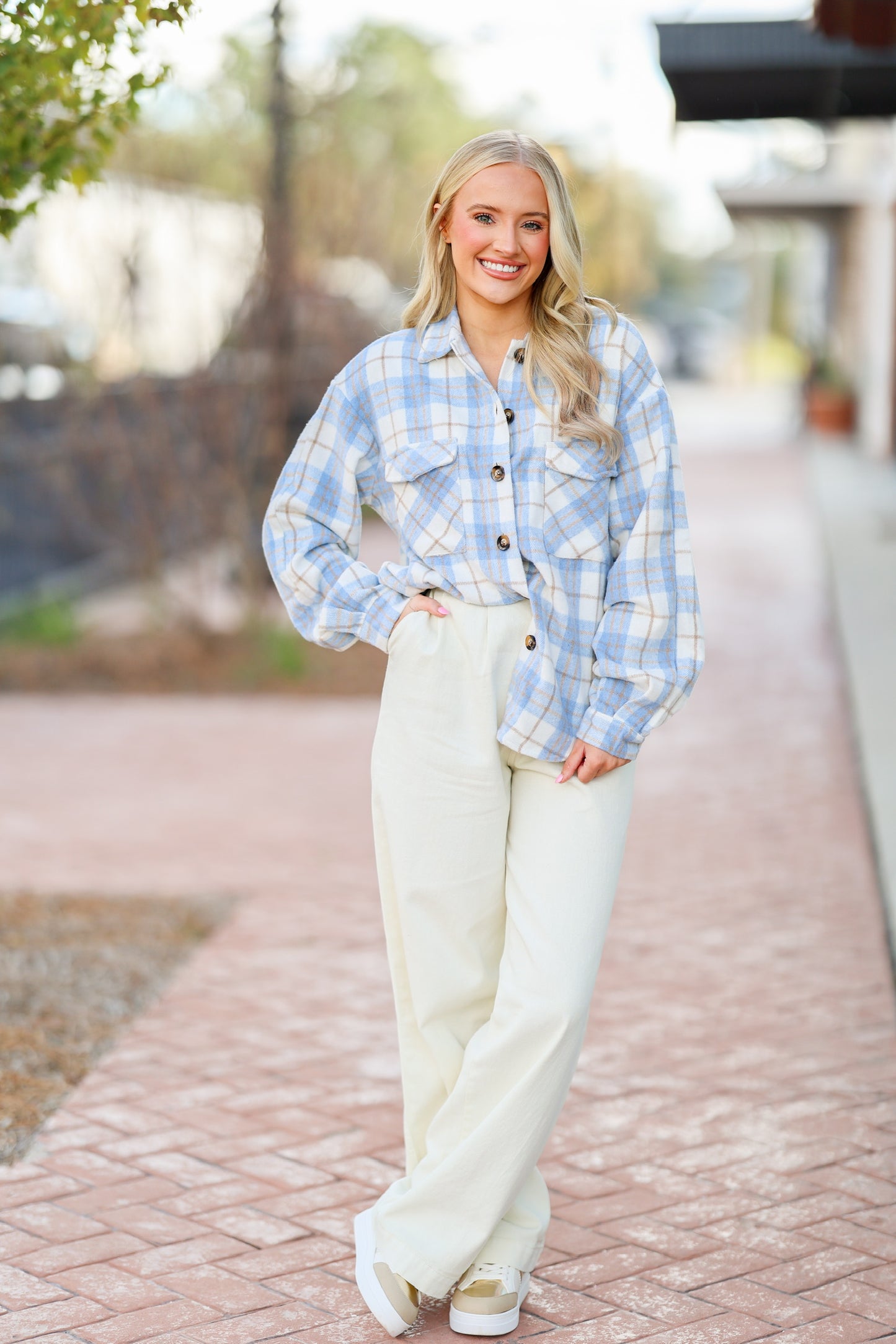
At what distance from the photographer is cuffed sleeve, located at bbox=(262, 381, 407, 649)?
283 centimetres

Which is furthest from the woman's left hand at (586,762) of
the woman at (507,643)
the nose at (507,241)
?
the nose at (507,241)

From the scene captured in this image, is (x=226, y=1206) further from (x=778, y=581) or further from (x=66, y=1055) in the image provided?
(x=778, y=581)

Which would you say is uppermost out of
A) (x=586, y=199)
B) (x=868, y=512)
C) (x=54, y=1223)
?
(x=586, y=199)

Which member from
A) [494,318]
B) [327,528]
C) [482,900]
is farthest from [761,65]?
[482,900]

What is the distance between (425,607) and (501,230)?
625mm

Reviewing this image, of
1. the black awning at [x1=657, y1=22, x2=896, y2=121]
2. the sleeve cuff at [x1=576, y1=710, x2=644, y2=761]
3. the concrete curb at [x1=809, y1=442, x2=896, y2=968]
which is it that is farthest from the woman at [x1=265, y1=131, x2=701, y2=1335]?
the black awning at [x1=657, y1=22, x2=896, y2=121]

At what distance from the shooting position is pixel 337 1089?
402cm

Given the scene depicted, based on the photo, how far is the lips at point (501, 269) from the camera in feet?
8.82

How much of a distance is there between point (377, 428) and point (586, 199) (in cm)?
2533

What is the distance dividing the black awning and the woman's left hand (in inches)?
259

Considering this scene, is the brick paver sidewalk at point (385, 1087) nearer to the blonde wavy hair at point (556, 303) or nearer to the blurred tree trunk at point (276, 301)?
the blonde wavy hair at point (556, 303)

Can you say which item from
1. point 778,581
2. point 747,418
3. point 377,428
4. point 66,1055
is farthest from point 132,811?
point 747,418

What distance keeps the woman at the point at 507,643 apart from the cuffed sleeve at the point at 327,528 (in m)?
0.02

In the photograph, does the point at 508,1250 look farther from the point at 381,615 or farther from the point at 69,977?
the point at 69,977
